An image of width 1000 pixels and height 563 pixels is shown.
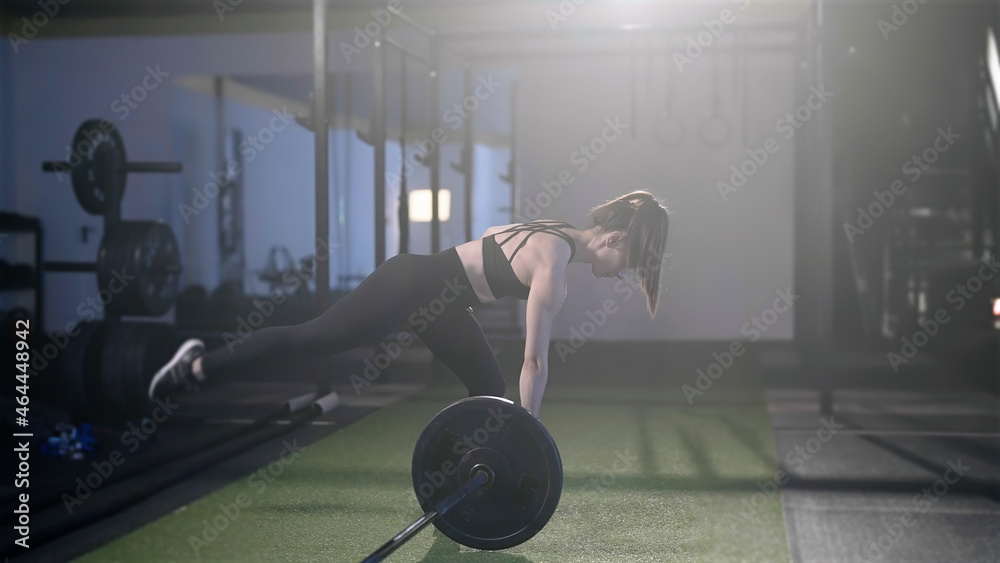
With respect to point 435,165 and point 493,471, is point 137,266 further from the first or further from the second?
point 493,471

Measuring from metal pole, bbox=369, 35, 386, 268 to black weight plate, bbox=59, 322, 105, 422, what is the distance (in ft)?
6.26

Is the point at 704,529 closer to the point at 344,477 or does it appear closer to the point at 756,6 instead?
the point at 344,477

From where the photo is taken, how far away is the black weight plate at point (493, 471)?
Answer: 565 mm

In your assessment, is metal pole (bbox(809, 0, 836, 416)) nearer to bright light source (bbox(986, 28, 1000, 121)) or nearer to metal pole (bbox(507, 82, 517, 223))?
metal pole (bbox(507, 82, 517, 223))

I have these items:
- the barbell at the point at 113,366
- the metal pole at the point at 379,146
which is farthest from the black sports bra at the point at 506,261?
the barbell at the point at 113,366

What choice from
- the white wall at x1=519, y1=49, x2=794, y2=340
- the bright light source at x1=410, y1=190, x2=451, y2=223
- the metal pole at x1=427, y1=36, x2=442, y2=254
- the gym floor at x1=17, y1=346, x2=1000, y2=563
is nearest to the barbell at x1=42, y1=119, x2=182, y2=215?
the metal pole at x1=427, y1=36, x2=442, y2=254

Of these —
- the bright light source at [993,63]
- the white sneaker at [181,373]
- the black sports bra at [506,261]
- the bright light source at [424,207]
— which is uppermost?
the bright light source at [993,63]

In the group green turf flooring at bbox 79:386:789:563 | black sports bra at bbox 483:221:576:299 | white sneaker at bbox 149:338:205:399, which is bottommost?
green turf flooring at bbox 79:386:789:563

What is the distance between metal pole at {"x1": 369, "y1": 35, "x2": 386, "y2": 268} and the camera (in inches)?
31.4

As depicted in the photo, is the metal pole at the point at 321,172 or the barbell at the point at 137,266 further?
the barbell at the point at 137,266

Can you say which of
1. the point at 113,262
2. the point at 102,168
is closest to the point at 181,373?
the point at 113,262

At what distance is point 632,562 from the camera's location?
0.68 meters

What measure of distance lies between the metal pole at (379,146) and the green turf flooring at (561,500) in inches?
6.4

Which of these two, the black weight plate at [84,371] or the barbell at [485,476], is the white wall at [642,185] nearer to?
the barbell at [485,476]
